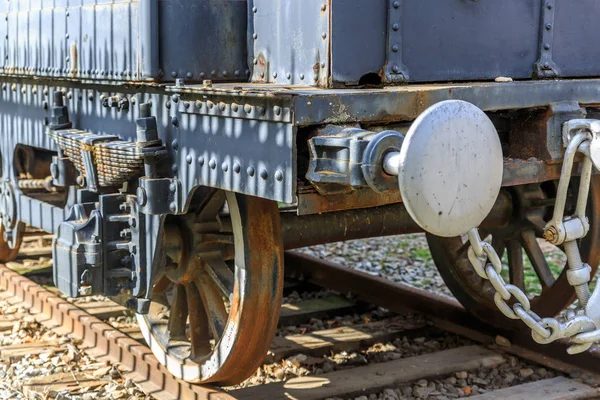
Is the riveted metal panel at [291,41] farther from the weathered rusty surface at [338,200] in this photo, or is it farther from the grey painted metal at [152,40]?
the weathered rusty surface at [338,200]

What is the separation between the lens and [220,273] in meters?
4.12

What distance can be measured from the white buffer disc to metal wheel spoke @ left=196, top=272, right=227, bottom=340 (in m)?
1.68

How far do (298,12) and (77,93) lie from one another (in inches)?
67.6

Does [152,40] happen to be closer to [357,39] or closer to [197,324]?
[357,39]

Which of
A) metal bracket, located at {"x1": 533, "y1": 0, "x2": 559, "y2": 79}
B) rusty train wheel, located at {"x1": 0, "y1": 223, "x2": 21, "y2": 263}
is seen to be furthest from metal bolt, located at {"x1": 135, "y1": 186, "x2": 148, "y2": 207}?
rusty train wheel, located at {"x1": 0, "y1": 223, "x2": 21, "y2": 263}

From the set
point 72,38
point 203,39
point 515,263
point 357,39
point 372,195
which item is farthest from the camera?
point 515,263

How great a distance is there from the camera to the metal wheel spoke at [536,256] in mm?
5031

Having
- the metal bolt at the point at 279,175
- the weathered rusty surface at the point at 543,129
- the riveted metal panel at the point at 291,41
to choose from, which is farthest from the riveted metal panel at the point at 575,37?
the metal bolt at the point at 279,175

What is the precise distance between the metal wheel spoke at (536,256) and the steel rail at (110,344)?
2.06 meters

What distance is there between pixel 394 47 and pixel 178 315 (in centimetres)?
183

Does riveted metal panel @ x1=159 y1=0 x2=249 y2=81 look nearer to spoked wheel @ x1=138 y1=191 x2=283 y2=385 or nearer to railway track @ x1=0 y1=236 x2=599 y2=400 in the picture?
spoked wheel @ x1=138 y1=191 x2=283 y2=385

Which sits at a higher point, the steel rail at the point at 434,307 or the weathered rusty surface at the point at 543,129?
the weathered rusty surface at the point at 543,129

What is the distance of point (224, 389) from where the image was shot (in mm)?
4297

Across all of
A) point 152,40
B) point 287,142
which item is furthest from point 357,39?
point 152,40
